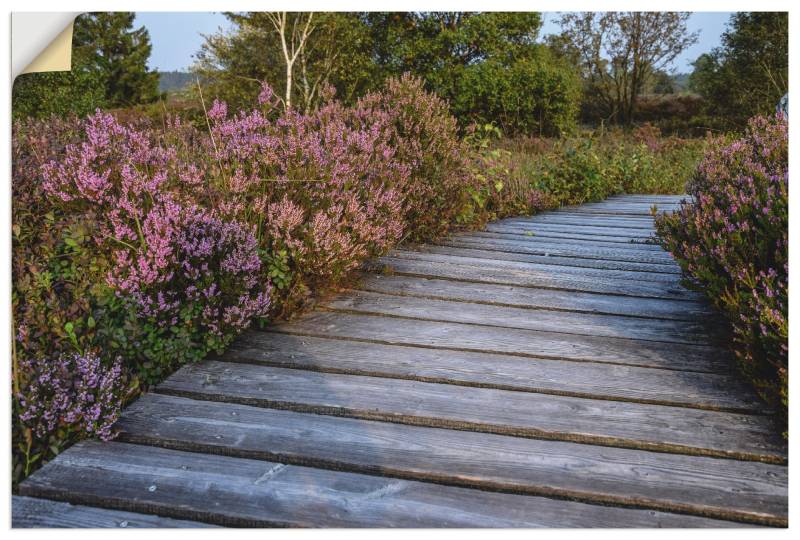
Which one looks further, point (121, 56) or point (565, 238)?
point (121, 56)

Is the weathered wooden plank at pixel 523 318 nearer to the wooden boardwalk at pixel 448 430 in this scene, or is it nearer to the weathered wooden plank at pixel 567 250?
the wooden boardwalk at pixel 448 430

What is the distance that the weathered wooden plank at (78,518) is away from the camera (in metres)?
1.62

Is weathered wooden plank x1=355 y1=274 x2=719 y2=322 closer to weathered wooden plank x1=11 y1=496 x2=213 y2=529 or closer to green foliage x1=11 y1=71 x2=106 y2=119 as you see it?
weathered wooden plank x1=11 y1=496 x2=213 y2=529

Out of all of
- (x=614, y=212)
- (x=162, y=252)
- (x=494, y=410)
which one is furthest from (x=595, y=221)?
(x=162, y=252)

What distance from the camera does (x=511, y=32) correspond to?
45.5ft

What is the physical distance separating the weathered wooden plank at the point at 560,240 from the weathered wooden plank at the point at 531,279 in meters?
0.91

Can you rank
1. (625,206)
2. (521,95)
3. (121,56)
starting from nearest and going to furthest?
(625,206) < (521,95) < (121,56)

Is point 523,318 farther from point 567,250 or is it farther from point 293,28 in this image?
point 293,28

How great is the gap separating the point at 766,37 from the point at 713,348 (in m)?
6.51

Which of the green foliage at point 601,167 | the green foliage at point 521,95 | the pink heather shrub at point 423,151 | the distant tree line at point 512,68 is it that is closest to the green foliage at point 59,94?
the distant tree line at point 512,68

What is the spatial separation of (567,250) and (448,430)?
2598 millimetres

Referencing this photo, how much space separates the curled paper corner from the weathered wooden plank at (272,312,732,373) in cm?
137

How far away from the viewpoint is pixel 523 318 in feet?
9.80
